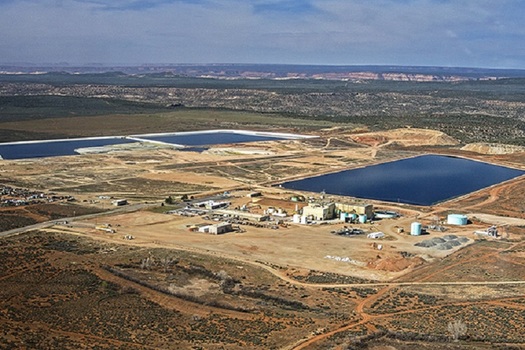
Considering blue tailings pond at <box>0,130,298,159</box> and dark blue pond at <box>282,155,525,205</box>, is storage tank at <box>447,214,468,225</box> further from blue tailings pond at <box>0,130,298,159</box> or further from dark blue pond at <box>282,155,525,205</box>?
blue tailings pond at <box>0,130,298,159</box>

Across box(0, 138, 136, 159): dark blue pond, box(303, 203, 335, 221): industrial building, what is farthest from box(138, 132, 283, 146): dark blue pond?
box(303, 203, 335, 221): industrial building

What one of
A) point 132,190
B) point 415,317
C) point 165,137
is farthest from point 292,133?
point 415,317

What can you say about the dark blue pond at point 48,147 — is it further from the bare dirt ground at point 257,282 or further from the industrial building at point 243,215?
the industrial building at point 243,215

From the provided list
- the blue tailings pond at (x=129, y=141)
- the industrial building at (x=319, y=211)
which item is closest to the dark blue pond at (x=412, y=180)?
the industrial building at (x=319, y=211)

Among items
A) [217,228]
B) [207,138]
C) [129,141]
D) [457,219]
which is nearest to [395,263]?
[217,228]

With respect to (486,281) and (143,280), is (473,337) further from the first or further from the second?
(143,280)
